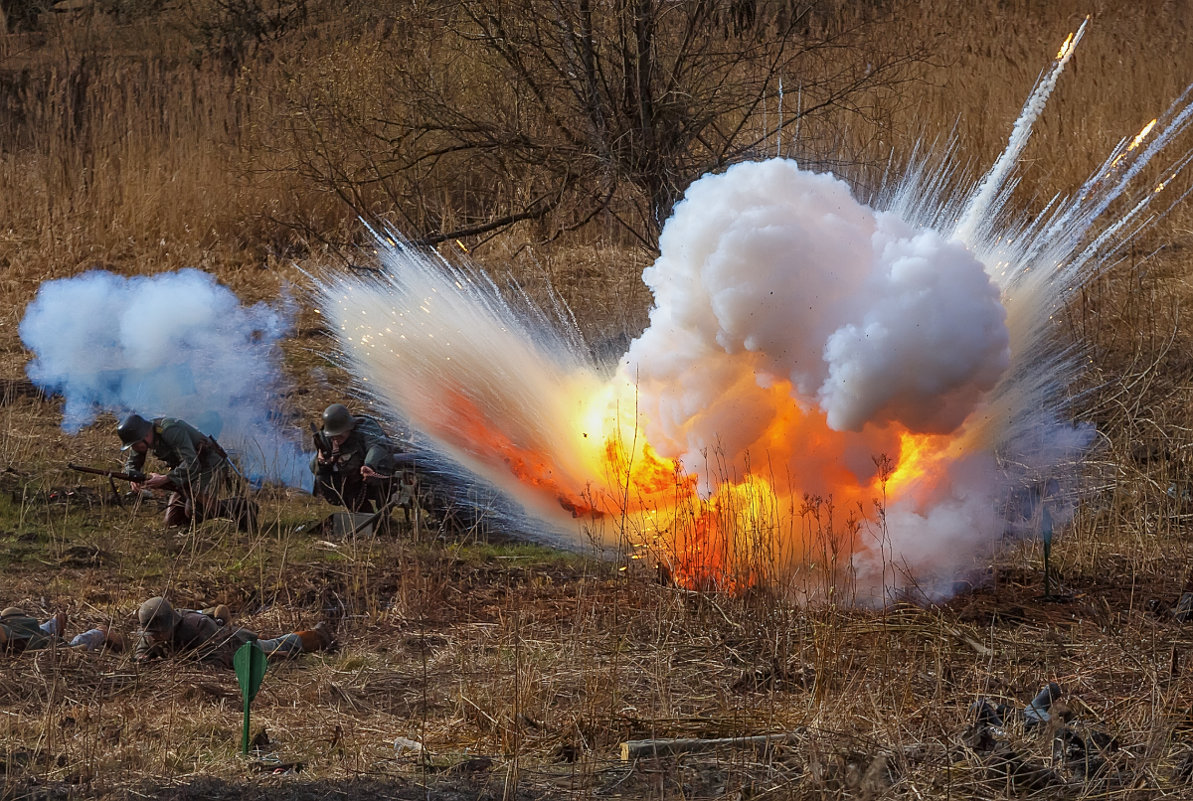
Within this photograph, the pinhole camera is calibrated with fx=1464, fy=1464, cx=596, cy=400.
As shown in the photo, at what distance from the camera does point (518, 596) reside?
24.5 ft

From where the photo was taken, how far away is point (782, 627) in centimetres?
663

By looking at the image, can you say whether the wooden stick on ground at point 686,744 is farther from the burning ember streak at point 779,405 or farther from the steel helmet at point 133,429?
the steel helmet at point 133,429

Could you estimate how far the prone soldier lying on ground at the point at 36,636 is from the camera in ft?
20.7

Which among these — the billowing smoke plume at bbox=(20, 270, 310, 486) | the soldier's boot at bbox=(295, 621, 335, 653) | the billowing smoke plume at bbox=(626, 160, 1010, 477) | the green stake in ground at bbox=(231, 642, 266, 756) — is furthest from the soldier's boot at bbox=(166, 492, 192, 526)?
the green stake in ground at bbox=(231, 642, 266, 756)

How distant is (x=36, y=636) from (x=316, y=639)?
1.22 meters

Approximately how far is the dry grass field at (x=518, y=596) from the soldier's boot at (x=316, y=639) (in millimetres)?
138

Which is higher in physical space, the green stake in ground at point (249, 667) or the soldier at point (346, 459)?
the soldier at point (346, 459)

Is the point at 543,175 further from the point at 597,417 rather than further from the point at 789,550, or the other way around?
the point at 789,550

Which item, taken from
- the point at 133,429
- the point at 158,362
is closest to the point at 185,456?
the point at 133,429

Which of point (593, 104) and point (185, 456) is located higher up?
point (593, 104)

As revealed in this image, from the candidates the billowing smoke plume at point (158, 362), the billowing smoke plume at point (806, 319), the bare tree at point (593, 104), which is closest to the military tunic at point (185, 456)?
the billowing smoke plume at point (158, 362)

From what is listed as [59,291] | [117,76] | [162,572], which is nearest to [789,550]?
[162,572]

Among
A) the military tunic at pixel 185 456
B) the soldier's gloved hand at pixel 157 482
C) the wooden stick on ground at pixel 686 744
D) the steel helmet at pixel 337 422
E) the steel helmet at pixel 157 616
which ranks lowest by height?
the wooden stick on ground at pixel 686 744

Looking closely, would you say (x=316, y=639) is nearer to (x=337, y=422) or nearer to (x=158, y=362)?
(x=337, y=422)
